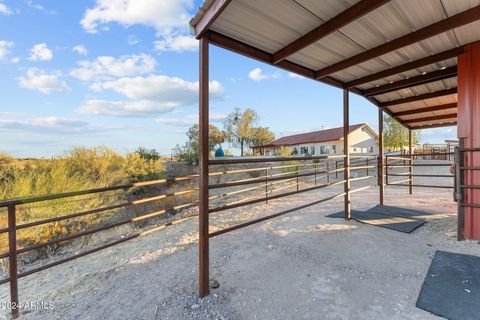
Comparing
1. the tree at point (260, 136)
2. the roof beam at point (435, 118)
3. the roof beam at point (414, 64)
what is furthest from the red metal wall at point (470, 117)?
the tree at point (260, 136)

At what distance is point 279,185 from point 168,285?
273 inches

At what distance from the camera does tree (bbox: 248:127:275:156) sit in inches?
1087

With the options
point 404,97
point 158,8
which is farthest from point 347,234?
point 158,8

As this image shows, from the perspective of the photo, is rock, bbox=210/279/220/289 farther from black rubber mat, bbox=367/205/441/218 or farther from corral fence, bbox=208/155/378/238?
black rubber mat, bbox=367/205/441/218

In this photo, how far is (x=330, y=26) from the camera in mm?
1922

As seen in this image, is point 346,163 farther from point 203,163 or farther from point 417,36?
point 203,163

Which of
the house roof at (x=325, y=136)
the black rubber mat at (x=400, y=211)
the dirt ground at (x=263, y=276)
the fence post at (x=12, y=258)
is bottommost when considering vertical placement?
the dirt ground at (x=263, y=276)

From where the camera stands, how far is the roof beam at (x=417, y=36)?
1880 mm

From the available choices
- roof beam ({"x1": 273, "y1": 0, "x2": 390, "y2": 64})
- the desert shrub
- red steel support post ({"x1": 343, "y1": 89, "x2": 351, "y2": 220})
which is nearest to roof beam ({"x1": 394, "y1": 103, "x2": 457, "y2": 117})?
red steel support post ({"x1": 343, "y1": 89, "x2": 351, "y2": 220})

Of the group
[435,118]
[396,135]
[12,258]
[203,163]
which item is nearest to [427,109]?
[435,118]

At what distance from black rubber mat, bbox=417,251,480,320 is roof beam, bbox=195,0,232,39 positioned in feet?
8.13

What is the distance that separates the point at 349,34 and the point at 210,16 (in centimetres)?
141

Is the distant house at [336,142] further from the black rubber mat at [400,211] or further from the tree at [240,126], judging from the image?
the black rubber mat at [400,211]

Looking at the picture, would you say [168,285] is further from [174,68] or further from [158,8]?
[174,68]
